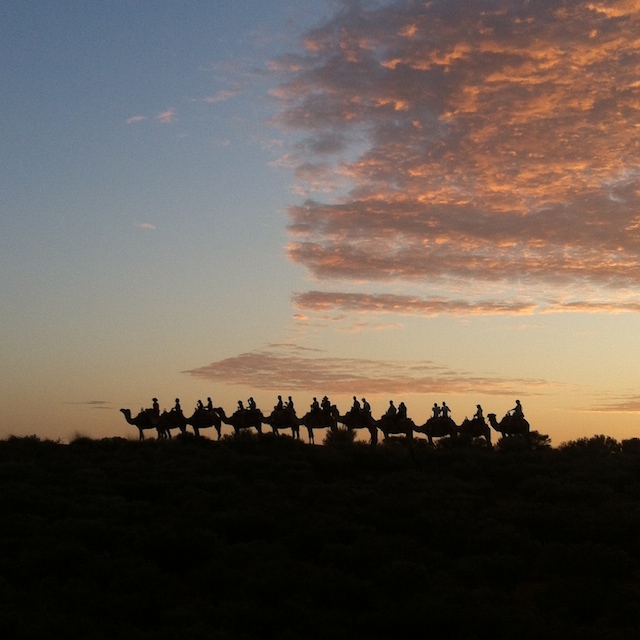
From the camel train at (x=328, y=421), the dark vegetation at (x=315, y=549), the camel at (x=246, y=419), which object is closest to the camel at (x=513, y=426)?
the camel train at (x=328, y=421)

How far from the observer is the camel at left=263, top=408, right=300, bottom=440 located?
1922 inches

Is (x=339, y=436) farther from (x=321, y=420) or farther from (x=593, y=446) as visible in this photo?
(x=593, y=446)

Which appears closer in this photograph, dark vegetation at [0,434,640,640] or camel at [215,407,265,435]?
dark vegetation at [0,434,640,640]

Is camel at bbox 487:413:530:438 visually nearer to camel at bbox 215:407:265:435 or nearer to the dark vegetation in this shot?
the dark vegetation

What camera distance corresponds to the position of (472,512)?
91.0 ft

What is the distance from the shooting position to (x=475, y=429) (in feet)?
154

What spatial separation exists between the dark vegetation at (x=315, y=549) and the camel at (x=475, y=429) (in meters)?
10.5

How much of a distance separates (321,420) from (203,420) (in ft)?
22.2

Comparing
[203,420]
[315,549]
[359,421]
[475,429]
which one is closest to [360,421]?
[359,421]

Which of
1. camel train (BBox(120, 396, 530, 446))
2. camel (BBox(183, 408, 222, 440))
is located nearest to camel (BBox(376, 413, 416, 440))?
Result: camel train (BBox(120, 396, 530, 446))

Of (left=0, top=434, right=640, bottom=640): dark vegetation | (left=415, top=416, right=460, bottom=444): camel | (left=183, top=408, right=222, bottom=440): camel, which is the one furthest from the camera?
(left=183, top=408, right=222, bottom=440): camel

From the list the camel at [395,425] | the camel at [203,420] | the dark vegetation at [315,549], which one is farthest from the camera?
the camel at [203,420]

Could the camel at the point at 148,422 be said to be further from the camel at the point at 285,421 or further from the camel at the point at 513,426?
the camel at the point at 513,426

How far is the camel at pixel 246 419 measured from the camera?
1977 inches
